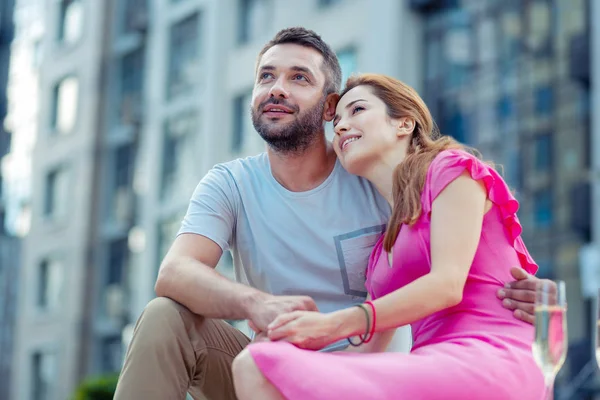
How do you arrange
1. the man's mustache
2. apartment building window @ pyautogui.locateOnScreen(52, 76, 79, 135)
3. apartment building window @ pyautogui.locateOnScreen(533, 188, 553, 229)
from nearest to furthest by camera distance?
the man's mustache → apartment building window @ pyautogui.locateOnScreen(533, 188, 553, 229) → apartment building window @ pyautogui.locateOnScreen(52, 76, 79, 135)

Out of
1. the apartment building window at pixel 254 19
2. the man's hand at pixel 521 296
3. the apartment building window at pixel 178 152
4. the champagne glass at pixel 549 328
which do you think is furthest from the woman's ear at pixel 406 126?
the apartment building window at pixel 178 152

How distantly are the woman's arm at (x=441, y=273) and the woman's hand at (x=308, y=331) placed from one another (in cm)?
3

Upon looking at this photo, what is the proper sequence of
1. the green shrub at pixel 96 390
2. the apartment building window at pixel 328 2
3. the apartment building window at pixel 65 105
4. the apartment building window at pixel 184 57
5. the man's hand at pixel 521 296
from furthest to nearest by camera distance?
the apartment building window at pixel 65 105 → the apartment building window at pixel 184 57 → the green shrub at pixel 96 390 → the apartment building window at pixel 328 2 → the man's hand at pixel 521 296

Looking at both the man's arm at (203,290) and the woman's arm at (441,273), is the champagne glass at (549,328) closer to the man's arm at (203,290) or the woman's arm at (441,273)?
the woman's arm at (441,273)

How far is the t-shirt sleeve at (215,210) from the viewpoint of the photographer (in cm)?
346

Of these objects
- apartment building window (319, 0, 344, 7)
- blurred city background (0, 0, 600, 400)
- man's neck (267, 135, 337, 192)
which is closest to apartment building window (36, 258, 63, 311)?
blurred city background (0, 0, 600, 400)

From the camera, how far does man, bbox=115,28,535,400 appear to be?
3.32m

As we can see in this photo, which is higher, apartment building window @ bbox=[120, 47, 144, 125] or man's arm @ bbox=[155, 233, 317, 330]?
apartment building window @ bbox=[120, 47, 144, 125]

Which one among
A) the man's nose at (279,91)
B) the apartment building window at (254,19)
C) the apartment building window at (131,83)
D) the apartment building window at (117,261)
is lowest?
the apartment building window at (117,261)

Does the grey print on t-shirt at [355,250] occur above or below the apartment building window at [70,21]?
below

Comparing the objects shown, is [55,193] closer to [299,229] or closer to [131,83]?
[131,83]

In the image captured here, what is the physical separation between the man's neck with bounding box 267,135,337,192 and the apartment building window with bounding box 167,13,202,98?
20.1m

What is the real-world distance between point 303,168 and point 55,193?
26.6 meters

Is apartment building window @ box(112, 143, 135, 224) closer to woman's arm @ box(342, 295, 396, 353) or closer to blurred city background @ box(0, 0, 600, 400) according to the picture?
blurred city background @ box(0, 0, 600, 400)
